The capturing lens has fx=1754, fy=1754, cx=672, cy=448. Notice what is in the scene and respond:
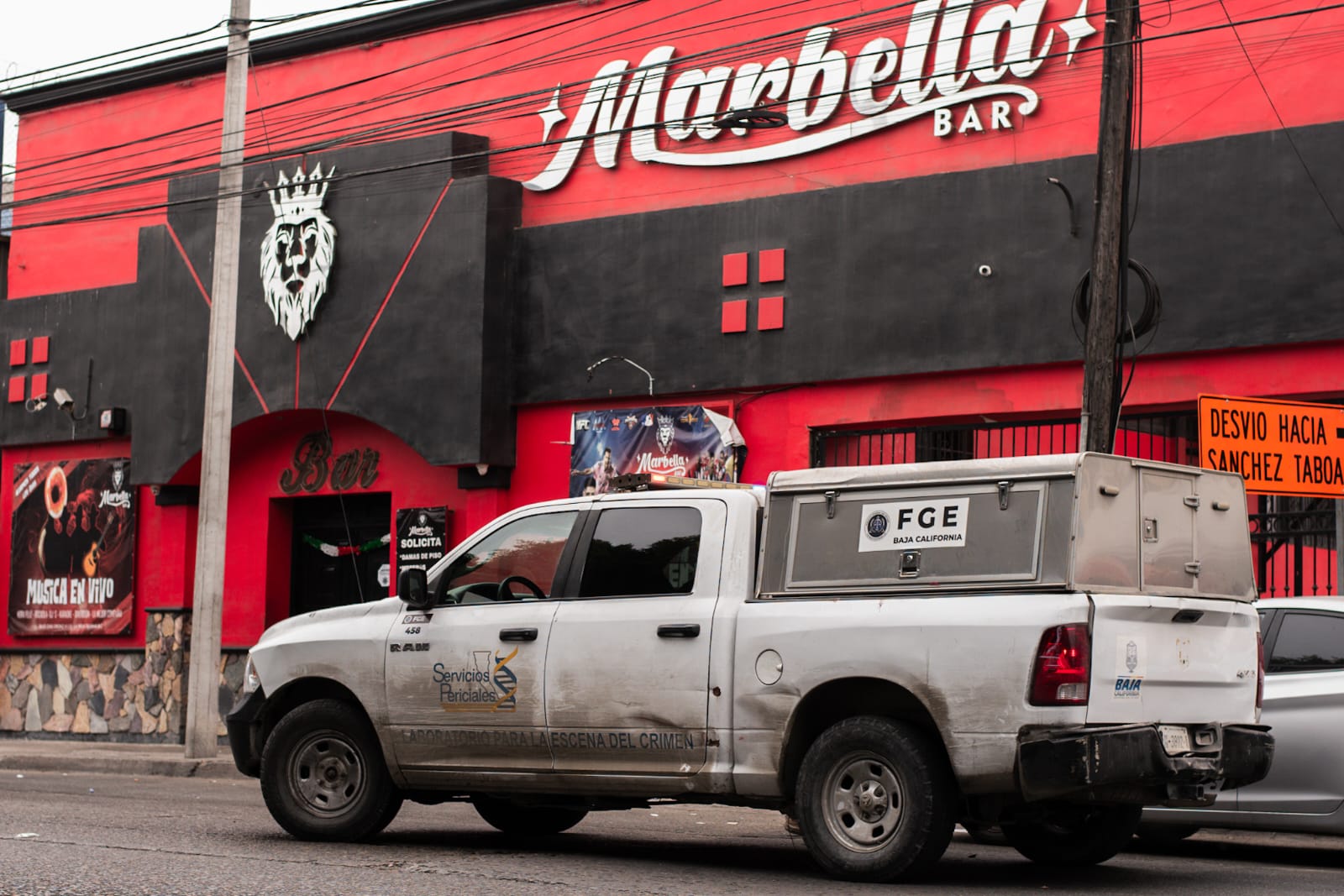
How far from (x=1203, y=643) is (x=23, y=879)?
5617 millimetres

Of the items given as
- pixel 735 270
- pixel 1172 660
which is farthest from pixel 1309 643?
pixel 735 270

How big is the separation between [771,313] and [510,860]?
963 cm

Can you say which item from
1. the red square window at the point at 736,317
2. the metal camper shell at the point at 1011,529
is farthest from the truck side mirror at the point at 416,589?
the red square window at the point at 736,317

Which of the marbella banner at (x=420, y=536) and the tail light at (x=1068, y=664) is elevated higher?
the marbella banner at (x=420, y=536)

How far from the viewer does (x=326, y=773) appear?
10.0m

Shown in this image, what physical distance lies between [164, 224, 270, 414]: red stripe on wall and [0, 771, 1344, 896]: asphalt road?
9.01 meters

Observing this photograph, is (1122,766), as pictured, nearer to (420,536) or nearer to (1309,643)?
A: (1309,643)

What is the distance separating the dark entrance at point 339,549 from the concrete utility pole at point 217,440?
3.70m

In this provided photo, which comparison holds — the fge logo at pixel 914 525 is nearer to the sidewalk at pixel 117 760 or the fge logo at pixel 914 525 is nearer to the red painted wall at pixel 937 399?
the red painted wall at pixel 937 399

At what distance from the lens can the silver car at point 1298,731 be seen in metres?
9.94

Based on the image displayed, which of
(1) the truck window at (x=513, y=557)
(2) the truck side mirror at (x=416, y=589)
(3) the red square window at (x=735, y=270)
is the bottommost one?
(2) the truck side mirror at (x=416, y=589)

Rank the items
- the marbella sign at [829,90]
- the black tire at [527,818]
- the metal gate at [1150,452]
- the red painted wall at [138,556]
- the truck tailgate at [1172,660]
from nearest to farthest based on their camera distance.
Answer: the truck tailgate at [1172,660] < the black tire at [527,818] < the metal gate at [1150,452] < the marbella sign at [829,90] < the red painted wall at [138,556]

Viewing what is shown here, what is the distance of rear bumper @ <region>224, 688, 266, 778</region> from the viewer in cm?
1029

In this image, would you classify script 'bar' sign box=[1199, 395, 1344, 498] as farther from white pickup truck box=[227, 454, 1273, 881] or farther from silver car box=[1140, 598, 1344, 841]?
white pickup truck box=[227, 454, 1273, 881]
